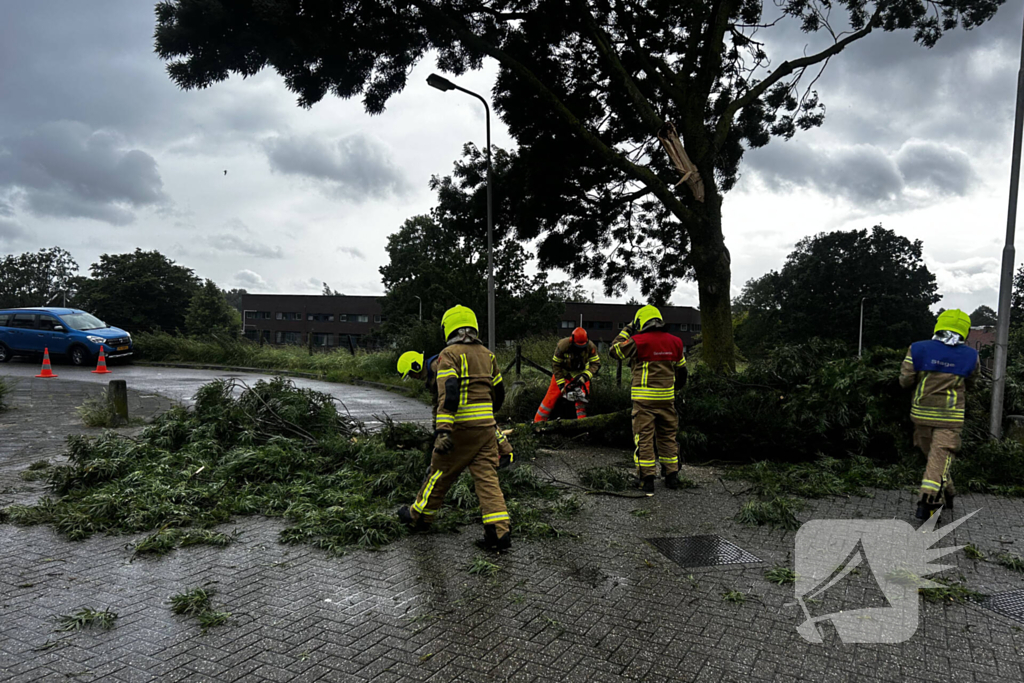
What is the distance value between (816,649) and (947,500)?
3605 mm

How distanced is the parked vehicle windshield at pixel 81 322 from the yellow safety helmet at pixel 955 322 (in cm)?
2381

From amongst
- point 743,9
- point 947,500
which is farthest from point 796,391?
point 743,9

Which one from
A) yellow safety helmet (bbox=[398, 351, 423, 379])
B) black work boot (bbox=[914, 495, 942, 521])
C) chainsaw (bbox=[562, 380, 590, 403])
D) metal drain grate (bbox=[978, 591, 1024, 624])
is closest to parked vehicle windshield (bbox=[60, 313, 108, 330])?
chainsaw (bbox=[562, 380, 590, 403])

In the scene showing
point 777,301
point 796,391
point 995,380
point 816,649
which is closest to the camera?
point 816,649

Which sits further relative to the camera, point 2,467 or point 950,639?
point 2,467

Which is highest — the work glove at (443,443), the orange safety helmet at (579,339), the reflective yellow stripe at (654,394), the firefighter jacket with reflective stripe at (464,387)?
the orange safety helmet at (579,339)

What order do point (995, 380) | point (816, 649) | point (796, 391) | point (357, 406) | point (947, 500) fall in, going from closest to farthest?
point (816, 649) < point (947, 500) < point (995, 380) < point (796, 391) < point (357, 406)

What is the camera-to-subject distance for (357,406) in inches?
570

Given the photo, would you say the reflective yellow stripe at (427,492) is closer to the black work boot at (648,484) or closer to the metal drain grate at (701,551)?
the metal drain grate at (701,551)

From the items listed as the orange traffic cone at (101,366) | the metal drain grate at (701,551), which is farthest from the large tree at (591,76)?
the orange traffic cone at (101,366)

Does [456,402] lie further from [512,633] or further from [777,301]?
[777,301]

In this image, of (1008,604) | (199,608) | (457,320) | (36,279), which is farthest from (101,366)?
(36,279)

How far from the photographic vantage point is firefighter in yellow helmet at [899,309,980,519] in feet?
18.6

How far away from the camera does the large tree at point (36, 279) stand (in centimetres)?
5744
